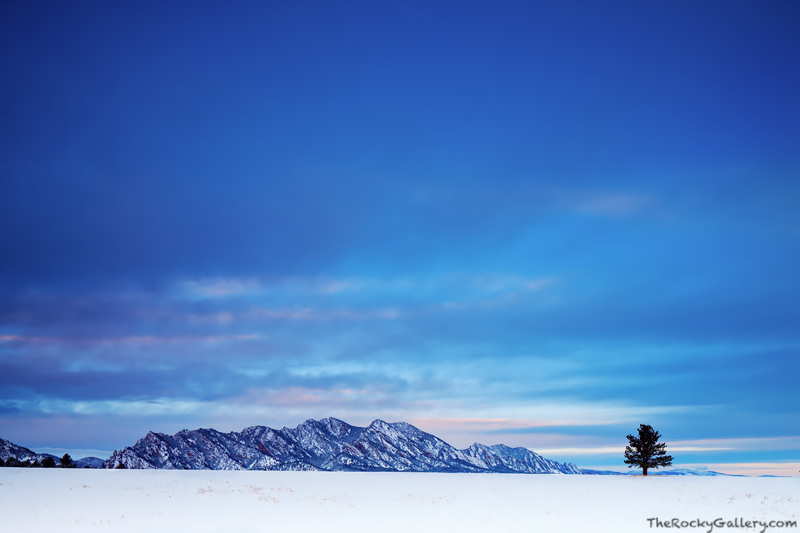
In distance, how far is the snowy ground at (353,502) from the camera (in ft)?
112

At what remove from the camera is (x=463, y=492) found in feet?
154

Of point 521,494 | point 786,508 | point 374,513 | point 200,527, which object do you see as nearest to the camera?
point 200,527

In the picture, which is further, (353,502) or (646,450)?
(646,450)

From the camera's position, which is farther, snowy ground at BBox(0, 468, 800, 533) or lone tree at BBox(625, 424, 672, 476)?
lone tree at BBox(625, 424, 672, 476)

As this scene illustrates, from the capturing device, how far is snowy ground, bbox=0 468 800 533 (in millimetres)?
34000

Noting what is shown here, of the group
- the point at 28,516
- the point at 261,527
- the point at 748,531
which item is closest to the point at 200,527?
the point at 261,527

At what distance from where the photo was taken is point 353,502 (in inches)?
1631

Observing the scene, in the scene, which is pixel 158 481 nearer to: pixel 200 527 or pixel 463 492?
pixel 200 527

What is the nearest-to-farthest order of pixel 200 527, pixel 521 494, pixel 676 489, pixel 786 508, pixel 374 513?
pixel 200 527
pixel 374 513
pixel 786 508
pixel 521 494
pixel 676 489

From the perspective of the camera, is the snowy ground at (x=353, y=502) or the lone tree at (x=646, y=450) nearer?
the snowy ground at (x=353, y=502)

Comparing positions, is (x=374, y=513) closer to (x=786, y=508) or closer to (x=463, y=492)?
(x=463, y=492)

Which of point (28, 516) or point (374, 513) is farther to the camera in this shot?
point (374, 513)

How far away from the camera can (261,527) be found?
3334 cm

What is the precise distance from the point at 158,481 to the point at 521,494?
2697cm
